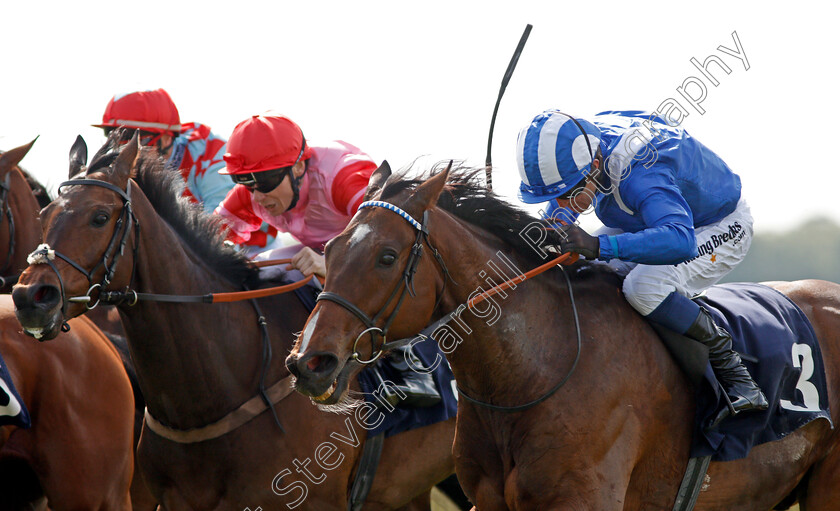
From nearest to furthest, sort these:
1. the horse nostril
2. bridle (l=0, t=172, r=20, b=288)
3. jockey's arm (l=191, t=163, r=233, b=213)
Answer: the horse nostril
bridle (l=0, t=172, r=20, b=288)
jockey's arm (l=191, t=163, r=233, b=213)

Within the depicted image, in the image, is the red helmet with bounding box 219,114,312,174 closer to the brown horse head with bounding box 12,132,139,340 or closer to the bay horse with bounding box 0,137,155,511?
the brown horse head with bounding box 12,132,139,340

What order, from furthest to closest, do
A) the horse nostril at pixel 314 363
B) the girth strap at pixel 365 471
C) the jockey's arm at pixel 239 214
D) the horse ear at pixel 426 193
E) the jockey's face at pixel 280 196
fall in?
the jockey's arm at pixel 239 214, the jockey's face at pixel 280 196, the girth strap at pixel 365 471, the horse ear at pixel 426 193, the horse nostril at pixel 314 363

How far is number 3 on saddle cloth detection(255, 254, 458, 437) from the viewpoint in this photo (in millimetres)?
4348

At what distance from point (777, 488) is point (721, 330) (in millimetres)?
872

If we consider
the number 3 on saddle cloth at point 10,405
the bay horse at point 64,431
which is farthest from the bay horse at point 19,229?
the number 3 on saddle cloth at point 10,405

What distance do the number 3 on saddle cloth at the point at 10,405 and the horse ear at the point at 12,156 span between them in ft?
5.33

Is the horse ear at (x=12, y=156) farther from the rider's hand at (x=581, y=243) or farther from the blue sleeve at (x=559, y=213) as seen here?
the rider's hand at (x=581, y=243)

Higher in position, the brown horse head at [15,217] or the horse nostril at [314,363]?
the horse nostril at [314,363]

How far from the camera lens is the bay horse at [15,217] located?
5043 mm

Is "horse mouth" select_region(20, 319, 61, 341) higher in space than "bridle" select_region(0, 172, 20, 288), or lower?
higher

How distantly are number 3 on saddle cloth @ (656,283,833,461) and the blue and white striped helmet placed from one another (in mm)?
815

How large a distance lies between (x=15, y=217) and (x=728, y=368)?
414 cm

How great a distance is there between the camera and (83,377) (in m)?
4.29

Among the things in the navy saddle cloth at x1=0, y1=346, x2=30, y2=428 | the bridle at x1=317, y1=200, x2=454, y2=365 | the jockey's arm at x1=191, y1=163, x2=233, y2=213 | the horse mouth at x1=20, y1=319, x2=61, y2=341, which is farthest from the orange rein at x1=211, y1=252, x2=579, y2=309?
the jockey's arm at x1=191, y1=163, x2=233, y2=213
